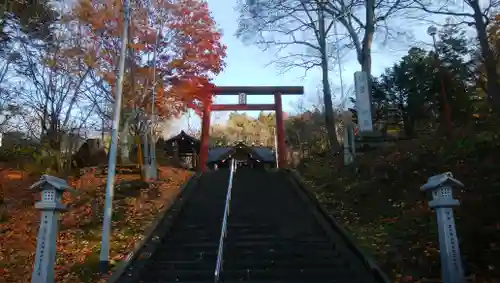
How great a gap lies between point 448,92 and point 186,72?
1016 cm

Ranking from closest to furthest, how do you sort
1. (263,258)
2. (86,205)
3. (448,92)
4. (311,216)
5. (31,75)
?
(263,258) → (311,216) → (86,205) → (448,92) → (31,75)

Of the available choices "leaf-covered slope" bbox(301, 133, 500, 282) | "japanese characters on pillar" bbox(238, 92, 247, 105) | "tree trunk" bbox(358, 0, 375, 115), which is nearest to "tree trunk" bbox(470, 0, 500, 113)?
"leaf-covered slope" bbox(301, 133, 500, 282)

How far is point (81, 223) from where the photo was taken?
1163 centimetres

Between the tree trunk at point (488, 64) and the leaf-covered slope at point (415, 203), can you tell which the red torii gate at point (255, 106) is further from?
the tree trunk at point (488, 64)

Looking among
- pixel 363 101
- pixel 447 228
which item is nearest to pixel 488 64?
pixel 363 101

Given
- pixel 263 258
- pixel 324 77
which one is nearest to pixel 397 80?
pixel 324 77

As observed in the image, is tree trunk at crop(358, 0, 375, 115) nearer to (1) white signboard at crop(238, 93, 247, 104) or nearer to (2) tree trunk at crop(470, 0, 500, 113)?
(2) tree trunk at crop(470, 0, 500, 113)

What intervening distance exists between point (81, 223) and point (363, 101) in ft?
33.6

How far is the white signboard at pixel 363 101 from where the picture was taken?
16.4 m

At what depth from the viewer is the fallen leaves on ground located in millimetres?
8898

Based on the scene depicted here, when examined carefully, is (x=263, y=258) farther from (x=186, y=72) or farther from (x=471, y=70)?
(x=471, y=70)

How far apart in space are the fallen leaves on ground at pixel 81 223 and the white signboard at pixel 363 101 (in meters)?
7.03

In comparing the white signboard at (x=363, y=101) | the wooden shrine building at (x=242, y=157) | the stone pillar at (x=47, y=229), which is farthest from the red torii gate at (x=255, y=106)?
the stone pillar at (x=47, y=229)

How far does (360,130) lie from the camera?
55.0ft
